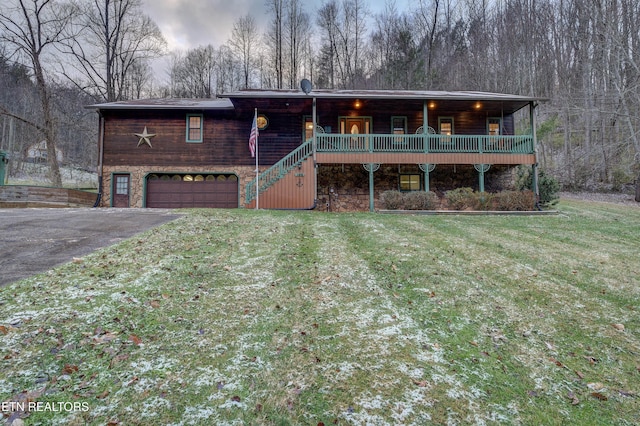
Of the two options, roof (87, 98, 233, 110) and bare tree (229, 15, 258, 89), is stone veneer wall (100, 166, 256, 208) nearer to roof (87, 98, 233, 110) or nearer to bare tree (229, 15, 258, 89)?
roof (87, 98, 233, 110)

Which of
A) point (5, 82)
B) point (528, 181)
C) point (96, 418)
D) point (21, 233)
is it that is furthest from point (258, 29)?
point (96, 418)

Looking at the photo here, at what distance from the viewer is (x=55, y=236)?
7.06 m

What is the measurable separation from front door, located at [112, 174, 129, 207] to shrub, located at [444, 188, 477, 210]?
15.9 meters

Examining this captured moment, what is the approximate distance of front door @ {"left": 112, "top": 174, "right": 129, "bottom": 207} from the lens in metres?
16.1

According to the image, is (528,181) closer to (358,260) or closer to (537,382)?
(358,260)

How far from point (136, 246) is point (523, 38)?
35248mm

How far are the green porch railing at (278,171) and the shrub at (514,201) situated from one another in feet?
27.6

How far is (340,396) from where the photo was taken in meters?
2.61

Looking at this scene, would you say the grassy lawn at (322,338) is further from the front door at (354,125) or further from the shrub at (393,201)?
the front door at (354,125)

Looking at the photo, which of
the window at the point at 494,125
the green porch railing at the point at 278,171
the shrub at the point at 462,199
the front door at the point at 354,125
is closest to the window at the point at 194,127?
the green porch railing at the point at 278,171

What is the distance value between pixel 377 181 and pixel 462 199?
4.66 m

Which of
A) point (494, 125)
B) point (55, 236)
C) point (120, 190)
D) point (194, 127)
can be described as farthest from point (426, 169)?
point (120, 190)

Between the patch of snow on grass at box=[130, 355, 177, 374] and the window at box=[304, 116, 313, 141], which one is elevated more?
the window at box=[304, 116, 313, 141]

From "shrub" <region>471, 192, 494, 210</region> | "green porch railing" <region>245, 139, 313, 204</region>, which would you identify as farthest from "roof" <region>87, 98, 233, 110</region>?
"shrub" <region>471, 192, 494, 210</region>
